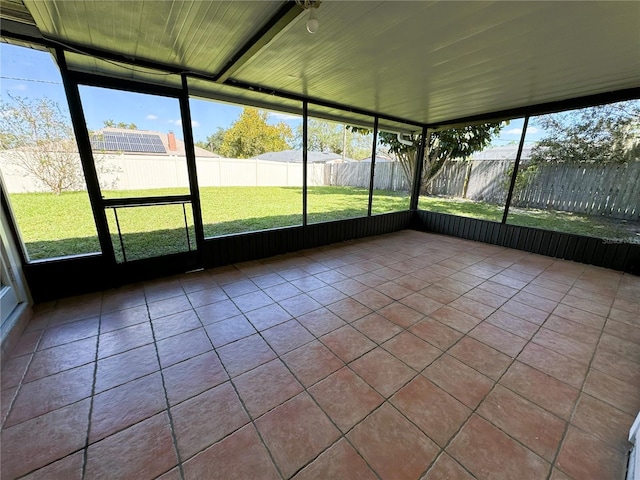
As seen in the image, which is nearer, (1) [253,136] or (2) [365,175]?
(1) [253,136]

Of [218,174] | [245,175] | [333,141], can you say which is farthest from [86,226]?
[333,141]

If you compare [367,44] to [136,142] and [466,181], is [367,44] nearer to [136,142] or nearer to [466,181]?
[136,142]

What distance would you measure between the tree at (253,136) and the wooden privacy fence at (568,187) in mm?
7395

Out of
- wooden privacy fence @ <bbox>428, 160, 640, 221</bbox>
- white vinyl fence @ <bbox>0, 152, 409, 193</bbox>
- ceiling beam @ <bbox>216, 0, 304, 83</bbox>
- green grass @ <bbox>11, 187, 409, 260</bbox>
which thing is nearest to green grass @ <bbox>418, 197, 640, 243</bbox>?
wooden privacy fence @ <bbox>428, 160, 640, 221</bbox>

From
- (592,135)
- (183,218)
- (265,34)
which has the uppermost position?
(265,34)

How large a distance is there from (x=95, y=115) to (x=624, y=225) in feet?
26.6

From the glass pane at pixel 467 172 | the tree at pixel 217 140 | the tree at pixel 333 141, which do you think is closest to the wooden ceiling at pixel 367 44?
the glass pane at pixel 467 172

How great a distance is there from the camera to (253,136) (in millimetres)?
10219

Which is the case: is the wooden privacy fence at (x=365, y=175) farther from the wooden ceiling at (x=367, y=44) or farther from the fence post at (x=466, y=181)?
the wooden ceiling at (x=367, y=44)

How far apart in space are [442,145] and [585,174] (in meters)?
3.61

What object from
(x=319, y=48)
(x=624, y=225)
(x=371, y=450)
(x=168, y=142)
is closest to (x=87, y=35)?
(x=168, y=142)

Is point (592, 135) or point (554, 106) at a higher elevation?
point (554, 106)

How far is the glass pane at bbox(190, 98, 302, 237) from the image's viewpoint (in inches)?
235

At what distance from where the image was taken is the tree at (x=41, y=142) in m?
2.64
